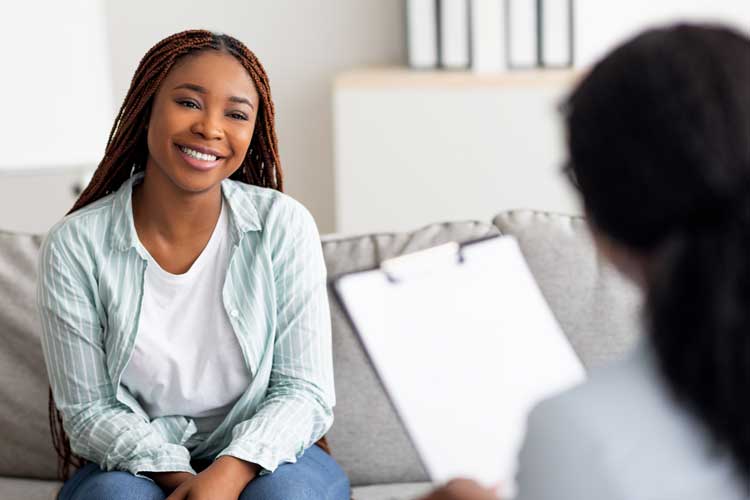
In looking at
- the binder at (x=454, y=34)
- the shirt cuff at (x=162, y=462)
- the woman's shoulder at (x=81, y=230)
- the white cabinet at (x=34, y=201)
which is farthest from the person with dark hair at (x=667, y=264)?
the white cabinet at (x=34, y=201)

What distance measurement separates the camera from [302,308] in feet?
5.20

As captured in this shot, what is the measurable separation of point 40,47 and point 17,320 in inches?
42.5

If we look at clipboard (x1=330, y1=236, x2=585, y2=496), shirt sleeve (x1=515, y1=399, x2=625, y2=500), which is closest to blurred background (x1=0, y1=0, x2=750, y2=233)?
clipboard (x1=330, y1=236, x2=585, y2=496)

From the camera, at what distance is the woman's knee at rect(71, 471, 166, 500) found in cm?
142

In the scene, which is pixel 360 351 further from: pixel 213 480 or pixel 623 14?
pixel 623 14

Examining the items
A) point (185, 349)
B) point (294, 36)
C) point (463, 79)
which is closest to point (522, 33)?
point (463, 79)

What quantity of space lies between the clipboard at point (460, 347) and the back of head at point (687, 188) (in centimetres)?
41

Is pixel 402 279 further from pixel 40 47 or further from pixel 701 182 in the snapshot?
pixel 40 47

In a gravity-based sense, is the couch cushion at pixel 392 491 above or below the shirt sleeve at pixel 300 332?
below

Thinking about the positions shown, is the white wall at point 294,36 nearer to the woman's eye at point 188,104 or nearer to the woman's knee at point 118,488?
the woman's eye at point 188,104

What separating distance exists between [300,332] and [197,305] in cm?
16

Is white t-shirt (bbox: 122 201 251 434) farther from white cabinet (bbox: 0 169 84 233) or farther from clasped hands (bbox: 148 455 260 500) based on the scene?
white cabinet (bbox: 0 169 84 233)

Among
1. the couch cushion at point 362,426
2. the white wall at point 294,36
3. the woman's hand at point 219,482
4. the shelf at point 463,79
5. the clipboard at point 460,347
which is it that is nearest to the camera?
the clipboard at point 460,347

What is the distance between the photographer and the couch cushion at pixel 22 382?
175 cm
